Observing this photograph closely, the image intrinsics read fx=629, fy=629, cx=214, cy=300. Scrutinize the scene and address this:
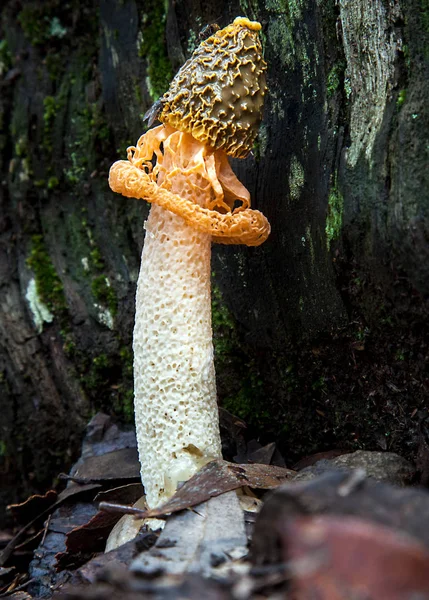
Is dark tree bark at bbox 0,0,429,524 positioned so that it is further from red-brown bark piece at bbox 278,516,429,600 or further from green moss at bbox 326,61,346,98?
red-brown bark piece at bbox 278,516,429,600

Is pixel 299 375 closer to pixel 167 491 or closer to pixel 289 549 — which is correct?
pixel 167 491

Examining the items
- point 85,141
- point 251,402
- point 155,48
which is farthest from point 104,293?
point 155,48

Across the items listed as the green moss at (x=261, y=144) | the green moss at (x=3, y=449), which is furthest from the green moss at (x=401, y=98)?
the green moss at (x=3, y=449)

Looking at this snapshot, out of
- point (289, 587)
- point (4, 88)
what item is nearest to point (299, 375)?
point (289, 587)

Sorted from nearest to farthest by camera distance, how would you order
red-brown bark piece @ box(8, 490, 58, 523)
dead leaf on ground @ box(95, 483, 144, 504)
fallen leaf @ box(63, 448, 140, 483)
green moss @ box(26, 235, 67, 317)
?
dead leaf on ground @ box(95, 483, 144, 504), fallen leaf @ box(63, 448, 140, 483), red-brown bark piece @ box(8, 490, 58, 523), green moss @ box(26, 235, 67, 317)

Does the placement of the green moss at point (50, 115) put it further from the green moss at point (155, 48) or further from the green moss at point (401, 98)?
the green moss at point (401, 98)

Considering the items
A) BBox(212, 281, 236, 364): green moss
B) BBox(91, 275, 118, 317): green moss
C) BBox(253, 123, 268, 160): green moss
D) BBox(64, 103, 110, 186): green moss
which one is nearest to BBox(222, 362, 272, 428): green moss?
BBox(212, 281, 236, 364): green moss
